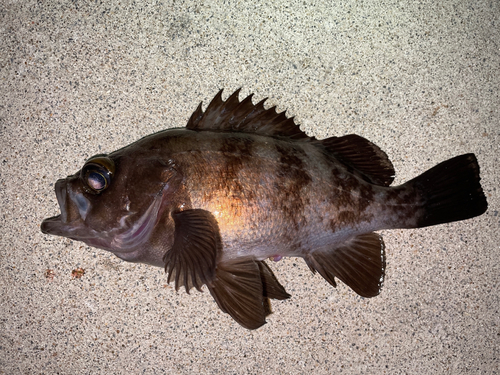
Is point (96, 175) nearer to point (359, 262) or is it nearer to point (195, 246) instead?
point (195, 246)

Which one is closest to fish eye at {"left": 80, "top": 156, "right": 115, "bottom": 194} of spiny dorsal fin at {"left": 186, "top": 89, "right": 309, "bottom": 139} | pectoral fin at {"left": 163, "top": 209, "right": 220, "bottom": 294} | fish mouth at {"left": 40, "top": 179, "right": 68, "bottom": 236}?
fish mouth at {"left": 40, "top": 179, "right": 68, "bottom": 236}

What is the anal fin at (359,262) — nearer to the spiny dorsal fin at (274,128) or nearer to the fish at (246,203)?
the fish at (246,203)

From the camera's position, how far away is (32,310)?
1850mm

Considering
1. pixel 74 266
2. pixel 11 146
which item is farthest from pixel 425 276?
pixel 11 146

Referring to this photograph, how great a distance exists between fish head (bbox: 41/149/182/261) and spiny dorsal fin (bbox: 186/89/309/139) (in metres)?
0.30

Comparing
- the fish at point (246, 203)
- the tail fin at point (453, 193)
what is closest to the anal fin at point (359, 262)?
the fish at point (246, 203)

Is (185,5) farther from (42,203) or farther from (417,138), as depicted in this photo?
(417,138)

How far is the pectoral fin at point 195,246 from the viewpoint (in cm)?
129

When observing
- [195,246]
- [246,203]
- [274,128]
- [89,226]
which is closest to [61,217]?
[89,226]

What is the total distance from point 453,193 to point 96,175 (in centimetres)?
162

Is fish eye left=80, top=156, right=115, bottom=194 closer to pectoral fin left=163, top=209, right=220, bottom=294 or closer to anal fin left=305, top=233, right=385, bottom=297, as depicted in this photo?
pectoral fin left=163, top=209, right=220, bottom=294

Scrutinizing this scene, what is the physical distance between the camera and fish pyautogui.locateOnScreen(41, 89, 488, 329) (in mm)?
1339

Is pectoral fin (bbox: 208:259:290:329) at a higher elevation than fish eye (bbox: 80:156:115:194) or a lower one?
lower

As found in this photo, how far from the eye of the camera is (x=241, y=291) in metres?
1.42
